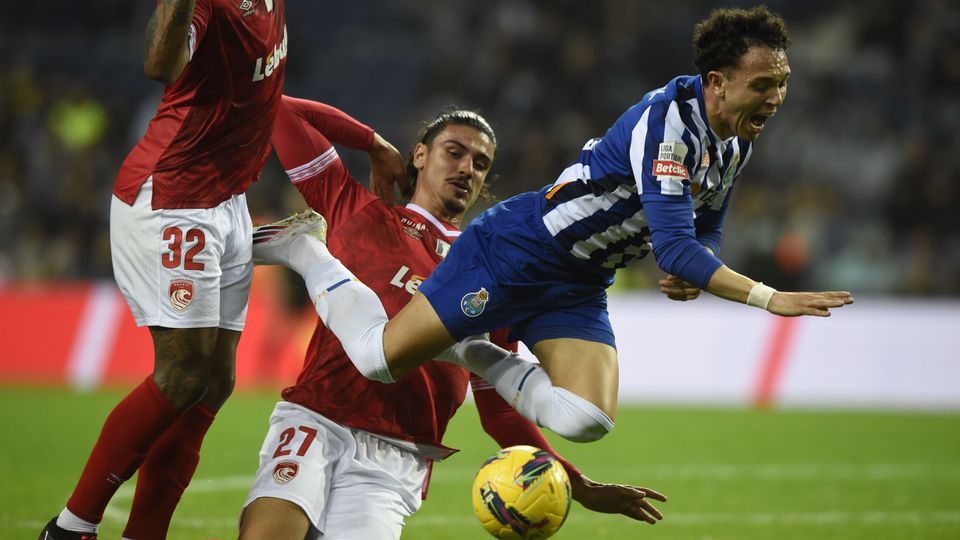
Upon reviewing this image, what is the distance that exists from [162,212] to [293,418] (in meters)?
1.03

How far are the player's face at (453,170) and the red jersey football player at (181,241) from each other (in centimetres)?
94

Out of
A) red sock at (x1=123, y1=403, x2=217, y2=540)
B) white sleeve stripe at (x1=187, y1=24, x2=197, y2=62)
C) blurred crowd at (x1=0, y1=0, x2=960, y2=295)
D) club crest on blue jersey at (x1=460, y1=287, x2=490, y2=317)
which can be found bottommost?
red sock at (x1=123, y1=403, x2=217, y2=540)

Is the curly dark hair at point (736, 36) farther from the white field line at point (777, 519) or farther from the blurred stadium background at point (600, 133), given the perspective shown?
the blurred stadium background at point (600, 133)

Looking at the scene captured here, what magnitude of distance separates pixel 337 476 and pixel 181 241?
3.87 feet

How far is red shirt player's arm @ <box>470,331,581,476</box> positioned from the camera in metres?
5.25

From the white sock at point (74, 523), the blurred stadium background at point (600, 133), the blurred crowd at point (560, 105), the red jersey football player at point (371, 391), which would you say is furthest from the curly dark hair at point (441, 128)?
the blurred crowd at point (560, 105)

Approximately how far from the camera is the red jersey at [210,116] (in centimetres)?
470

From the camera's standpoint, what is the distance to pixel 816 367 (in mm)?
12625

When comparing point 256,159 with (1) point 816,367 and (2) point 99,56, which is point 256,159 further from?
(2) point 99,56

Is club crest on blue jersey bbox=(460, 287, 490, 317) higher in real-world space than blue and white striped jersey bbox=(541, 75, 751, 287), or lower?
lower

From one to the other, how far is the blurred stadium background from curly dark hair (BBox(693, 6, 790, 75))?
3911 millimetres

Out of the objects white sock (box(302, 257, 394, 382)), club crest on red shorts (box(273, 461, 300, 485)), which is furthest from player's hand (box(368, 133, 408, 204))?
club crest on red shorts (box(273, 461, 300, 485))

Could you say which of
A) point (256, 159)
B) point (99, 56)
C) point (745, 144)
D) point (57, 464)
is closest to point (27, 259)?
point (99, 56)

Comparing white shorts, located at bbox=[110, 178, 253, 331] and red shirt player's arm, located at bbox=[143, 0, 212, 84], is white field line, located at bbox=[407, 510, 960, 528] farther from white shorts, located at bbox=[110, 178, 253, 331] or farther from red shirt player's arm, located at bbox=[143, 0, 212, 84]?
red shirt player's arm, located at bbox=[143, 0, 212, 84]
